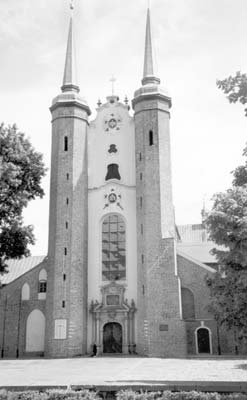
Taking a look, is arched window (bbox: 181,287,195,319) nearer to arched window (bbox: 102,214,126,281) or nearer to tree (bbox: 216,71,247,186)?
arched window (bbox: 102,214,126,281)

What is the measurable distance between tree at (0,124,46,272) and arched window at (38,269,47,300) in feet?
33.8

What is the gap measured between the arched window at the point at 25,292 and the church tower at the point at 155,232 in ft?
28.0

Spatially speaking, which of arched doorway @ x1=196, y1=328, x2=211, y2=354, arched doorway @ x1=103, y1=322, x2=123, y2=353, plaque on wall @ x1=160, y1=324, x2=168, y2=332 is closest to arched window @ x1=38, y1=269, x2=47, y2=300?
arched doorway @ x1=103, y1=322, x2=123, y2=353

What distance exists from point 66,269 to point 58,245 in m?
1.82

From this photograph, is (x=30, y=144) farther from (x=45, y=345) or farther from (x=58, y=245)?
(x=45, y=345)

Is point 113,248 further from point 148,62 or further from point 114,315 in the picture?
point 148,62

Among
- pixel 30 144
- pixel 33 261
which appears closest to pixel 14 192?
pixel 30 144

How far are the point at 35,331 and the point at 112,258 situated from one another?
300 inches

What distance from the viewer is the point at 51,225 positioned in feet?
111

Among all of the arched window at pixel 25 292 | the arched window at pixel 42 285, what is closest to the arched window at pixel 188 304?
the arched window at pixel 42 285

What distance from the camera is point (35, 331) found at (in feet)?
110

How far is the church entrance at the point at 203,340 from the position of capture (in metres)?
31.7

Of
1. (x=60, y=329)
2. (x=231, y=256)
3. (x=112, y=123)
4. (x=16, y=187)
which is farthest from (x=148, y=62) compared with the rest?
(x=231, y=256)

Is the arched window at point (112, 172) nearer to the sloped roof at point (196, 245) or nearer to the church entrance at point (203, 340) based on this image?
the sloped roof at point (196, 245)
